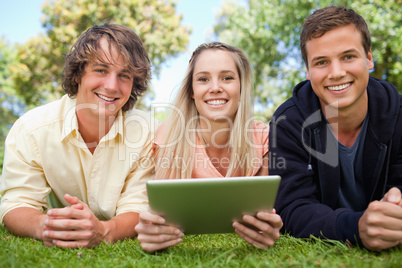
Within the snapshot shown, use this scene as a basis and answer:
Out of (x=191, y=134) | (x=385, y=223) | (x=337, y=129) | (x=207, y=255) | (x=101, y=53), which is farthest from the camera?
(x=191, y=134)

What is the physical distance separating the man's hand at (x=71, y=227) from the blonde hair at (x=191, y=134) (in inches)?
43.1

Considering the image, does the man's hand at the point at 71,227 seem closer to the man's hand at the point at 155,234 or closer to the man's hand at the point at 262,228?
the man's hand at the point at 155,234

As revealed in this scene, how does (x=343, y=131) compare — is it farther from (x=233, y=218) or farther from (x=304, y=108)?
(x=233, y=218)

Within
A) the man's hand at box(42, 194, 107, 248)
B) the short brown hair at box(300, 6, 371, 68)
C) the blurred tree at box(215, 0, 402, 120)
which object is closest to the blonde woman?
the short brown hair at box(300, 6, 371, 68)

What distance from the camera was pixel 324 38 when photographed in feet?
10.2

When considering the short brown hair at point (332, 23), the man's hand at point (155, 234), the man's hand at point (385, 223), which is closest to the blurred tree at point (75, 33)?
the short brown hair at point (332, 23)

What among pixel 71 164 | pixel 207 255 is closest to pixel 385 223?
pixel 207 255

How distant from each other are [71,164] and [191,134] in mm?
1272

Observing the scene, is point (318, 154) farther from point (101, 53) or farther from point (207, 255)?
point (101, 53)

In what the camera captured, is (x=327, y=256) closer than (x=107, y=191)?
→ Yes

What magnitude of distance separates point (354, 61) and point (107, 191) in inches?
102

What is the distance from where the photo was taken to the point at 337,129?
3.30 m

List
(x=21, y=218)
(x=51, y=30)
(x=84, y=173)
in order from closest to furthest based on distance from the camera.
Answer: (x=21, y=218)
(x=84, y=173)
(x=51, y=30)

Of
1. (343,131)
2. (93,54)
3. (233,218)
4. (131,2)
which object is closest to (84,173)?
(93,54)
